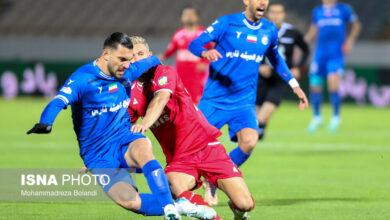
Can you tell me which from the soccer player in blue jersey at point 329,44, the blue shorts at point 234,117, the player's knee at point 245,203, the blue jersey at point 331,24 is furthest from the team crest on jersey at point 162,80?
the blue jersey at point 331,24

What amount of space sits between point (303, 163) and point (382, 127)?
21.6 feet

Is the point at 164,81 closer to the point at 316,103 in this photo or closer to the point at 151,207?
the point at 151,207

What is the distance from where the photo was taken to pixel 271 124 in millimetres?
18594

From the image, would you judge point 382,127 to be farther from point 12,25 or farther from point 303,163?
point 12,25

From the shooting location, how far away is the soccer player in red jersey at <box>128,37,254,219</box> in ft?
21.6

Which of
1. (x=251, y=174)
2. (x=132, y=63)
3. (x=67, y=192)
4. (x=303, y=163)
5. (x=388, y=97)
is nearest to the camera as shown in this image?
(x=132, y=63)

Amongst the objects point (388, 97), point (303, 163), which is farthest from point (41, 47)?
point (303, 163)

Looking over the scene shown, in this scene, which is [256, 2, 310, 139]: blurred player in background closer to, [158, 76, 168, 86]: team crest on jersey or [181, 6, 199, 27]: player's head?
[181, 6, 199, 27]: player's head

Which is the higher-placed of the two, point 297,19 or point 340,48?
point 340,48

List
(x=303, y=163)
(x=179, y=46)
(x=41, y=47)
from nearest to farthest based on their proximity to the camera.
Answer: (x=303, y=163) → (x=179, y=46) → (x=41, y=47)

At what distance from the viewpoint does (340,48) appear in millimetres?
18094

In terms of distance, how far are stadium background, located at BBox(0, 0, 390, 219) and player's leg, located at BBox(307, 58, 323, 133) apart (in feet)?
0.88

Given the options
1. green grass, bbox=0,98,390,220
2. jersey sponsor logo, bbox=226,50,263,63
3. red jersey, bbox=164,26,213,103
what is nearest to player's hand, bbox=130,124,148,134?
green grass, bbox=0,98,390,220

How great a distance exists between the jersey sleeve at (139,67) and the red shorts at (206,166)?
790mm
